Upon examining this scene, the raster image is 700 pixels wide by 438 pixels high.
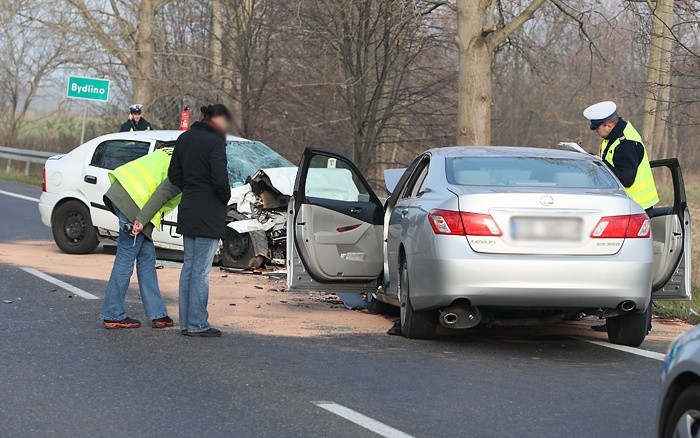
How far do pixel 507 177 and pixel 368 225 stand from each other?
5.79 feet

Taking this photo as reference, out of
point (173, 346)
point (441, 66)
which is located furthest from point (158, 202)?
point (441, 66)

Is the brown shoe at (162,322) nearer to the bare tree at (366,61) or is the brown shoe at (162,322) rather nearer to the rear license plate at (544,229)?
the rear license plate at (544,229)

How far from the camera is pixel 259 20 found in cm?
2744

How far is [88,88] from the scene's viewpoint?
29.2m

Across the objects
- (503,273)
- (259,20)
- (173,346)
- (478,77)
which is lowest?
(173,346)

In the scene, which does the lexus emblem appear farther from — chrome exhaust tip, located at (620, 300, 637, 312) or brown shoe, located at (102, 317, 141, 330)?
brown shoe, located at (102, 317, 141, 330)

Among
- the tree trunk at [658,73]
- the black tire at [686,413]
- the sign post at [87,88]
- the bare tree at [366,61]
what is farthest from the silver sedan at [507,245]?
the sign post at [87,88]

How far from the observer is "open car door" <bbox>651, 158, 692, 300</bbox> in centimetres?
977

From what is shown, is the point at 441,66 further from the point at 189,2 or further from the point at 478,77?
the point at 189,2

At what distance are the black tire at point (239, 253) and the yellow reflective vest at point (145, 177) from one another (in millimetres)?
4595

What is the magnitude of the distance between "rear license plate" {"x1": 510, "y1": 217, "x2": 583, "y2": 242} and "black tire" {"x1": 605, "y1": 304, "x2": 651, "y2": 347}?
3.39 feet

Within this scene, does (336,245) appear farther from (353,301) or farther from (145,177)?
(145,177)

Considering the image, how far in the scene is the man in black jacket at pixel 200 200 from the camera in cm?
920

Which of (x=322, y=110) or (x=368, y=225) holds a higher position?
(x=322, y=110)
